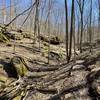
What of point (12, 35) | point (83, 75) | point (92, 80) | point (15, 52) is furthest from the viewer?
point (12, 35)

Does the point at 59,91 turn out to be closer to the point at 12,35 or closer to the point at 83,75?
the point at 83,75

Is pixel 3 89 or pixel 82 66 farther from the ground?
pixel 82 66

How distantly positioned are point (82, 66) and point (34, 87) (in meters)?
2.36

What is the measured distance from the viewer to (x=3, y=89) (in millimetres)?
10547

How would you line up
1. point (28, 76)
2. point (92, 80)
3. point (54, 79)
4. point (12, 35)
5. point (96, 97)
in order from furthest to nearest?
point (12, 35), point (28, 76), point (54, 79), point (92, 80), point (96, 97)

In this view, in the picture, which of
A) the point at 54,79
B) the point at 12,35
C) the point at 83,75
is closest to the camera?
the point at 83,75

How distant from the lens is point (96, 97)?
Answer: 7301mm

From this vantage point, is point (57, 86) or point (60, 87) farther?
point (57, 86)

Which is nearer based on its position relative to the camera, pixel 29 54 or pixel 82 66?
pixel 82 66

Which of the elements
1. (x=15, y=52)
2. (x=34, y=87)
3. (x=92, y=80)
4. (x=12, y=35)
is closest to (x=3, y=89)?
(x=34, y=87)

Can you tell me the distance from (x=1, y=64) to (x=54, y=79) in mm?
4449

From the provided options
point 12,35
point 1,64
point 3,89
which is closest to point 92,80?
point 3,89

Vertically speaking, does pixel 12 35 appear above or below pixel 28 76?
above

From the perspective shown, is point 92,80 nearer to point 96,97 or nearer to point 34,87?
point 96,97
